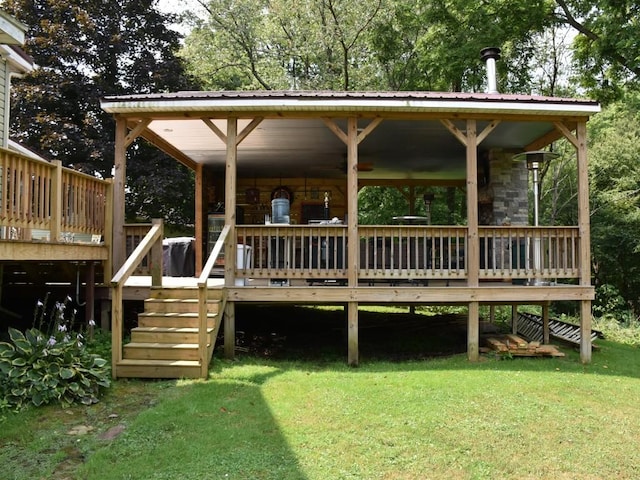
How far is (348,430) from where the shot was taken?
14.9ft

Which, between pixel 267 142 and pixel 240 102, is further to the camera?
pixel 267 142

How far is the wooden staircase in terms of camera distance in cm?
584

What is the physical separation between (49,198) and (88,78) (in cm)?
1457

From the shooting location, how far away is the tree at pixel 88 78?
17.5m

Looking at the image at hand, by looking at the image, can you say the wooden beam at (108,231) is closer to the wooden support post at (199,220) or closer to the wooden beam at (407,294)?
the wooden beam at (407,294)

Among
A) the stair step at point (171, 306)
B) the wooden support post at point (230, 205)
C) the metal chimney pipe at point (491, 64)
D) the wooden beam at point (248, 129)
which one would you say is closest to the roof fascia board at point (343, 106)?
the wooden beam at point (248, 129)

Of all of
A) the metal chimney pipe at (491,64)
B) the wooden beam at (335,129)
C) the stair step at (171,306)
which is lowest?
the stair step at (171,306)

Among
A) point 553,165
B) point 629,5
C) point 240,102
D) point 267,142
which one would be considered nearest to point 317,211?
point 267,142

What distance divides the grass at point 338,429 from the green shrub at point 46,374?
6.9 inches

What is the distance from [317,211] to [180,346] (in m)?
6.91

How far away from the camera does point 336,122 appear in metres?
8.44

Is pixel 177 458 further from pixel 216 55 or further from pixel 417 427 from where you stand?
pixel 216 55

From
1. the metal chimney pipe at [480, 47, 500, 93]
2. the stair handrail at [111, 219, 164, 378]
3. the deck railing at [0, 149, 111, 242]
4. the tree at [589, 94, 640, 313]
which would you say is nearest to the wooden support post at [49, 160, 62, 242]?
the deck railing at [0, 149, 111, 242]

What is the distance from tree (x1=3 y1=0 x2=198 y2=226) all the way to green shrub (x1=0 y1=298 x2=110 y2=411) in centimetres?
1255
